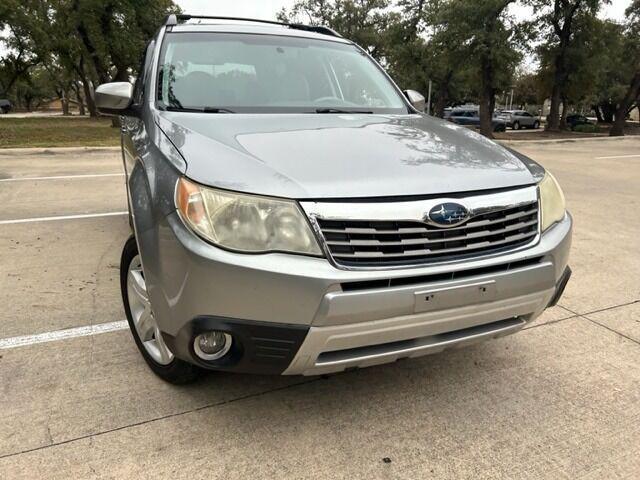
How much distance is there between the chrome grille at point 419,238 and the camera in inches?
72.9

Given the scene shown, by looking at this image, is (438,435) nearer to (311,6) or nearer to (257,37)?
(257,37)

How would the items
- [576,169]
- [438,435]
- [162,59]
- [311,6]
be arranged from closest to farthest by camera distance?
1. [438,435]
2. [162,59]
3. [576,169]
4. [311,6]

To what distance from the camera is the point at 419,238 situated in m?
1.93

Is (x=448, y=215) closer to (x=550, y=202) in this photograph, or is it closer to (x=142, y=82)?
(x=550, y=202)

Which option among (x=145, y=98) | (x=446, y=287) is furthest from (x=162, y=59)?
(x=446, y=287)

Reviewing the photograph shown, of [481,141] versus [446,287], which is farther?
[481,141]

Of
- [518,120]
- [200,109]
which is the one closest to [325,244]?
[200,109]

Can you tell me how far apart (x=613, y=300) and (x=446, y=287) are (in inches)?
92.0

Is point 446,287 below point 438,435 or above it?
above

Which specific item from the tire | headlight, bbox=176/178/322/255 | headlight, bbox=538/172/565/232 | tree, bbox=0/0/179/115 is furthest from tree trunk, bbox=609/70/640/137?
headlight, bbox=176/178/322/255

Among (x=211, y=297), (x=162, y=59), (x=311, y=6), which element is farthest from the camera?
(x=311, y=6)

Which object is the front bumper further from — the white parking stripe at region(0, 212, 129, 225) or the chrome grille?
the white parking stripe at region(0, 212, 129, 225)

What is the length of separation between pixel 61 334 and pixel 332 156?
6.39ft

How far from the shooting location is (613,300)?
A: 12.0 feet
